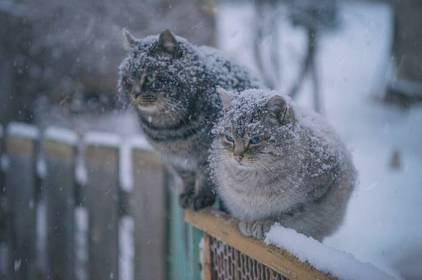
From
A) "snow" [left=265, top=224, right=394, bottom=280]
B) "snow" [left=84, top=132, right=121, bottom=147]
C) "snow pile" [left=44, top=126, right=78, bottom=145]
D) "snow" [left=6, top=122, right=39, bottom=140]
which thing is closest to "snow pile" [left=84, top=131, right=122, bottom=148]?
"snow" [left=84, top=132, right=121, bottom=147]

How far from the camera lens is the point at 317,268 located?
58.8 inches

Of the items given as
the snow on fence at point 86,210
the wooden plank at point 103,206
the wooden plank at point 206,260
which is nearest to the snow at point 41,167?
the snow on fence at point 86,210

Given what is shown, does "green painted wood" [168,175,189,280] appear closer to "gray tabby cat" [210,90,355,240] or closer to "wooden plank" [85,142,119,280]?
"wooden plank" [85,142,119,280]

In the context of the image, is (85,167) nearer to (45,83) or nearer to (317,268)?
(45,83)

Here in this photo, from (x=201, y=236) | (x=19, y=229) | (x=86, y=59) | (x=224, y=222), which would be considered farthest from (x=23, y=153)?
(x=224, y=222)

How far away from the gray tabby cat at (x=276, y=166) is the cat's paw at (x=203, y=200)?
24cm

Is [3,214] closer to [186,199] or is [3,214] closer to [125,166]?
[125,166]

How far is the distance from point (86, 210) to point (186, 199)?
1753 millimetres

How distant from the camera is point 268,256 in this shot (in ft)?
5.74

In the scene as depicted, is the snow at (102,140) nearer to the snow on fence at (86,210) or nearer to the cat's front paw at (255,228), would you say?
the snow on fence at (86,210)

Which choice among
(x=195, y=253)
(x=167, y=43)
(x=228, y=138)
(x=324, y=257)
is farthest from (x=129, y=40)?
(x=324, y=257)

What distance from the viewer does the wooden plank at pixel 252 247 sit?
1.57 m

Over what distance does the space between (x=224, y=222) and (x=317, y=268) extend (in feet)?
2.28

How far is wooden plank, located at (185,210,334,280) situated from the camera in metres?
1.57
